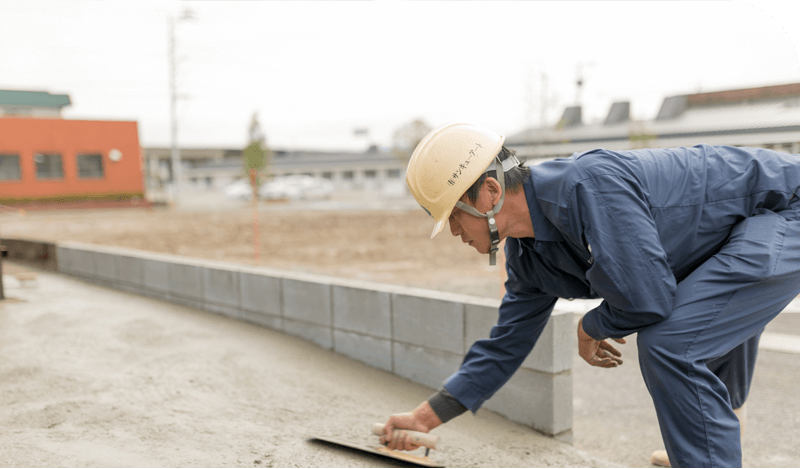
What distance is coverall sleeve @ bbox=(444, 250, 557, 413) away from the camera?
2000 millimetres

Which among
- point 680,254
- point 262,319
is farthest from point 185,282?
point 680,254

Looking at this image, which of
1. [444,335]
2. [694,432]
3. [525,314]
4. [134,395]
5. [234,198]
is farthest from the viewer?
[234,198]

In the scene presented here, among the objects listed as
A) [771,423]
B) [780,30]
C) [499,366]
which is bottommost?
[771,423]

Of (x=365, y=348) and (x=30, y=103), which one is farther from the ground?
(x=30, y=103)

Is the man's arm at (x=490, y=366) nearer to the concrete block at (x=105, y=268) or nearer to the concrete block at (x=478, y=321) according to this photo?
the concrete block at (x=478, y=321)

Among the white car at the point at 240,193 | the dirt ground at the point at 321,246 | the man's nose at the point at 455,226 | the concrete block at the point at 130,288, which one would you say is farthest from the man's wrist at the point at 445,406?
the white car at the point at 240,193

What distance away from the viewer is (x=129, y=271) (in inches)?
256

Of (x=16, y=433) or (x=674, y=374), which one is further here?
(x=16, y=433)

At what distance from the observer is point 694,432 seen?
1.29m

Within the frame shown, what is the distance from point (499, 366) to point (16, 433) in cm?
152

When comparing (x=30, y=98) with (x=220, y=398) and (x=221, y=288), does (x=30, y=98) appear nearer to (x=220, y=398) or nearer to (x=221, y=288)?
(x=220, y=398)

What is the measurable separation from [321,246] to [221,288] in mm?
6490

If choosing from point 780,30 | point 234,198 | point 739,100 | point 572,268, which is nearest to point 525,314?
point 572,268

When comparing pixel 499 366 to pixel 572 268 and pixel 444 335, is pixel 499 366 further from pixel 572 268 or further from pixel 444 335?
pixel 444 335
